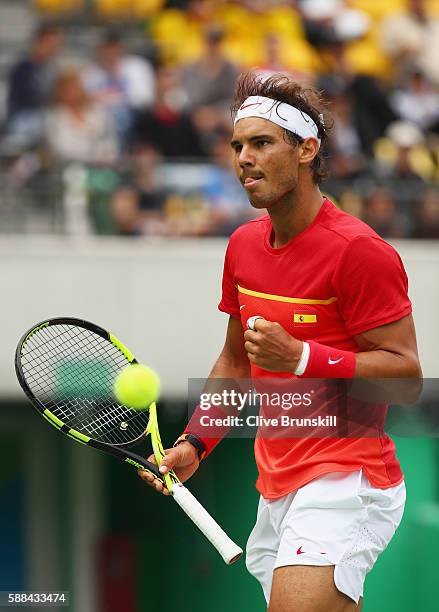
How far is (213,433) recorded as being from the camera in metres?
4.52

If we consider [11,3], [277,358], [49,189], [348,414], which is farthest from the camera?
[11,3]

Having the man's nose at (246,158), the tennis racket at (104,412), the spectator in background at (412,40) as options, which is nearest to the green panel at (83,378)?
the tennis racket at (104,412)

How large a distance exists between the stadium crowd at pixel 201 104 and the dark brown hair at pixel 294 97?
3.92 meters

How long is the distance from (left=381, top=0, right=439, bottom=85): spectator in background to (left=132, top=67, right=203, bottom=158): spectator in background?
2229 mm

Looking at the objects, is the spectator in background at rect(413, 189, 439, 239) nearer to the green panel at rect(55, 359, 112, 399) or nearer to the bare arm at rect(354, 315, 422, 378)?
the green panel at rect(55, 359, 112, 399)

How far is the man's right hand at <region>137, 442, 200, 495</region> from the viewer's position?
4172 millimetres

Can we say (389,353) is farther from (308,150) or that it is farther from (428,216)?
(428,216)

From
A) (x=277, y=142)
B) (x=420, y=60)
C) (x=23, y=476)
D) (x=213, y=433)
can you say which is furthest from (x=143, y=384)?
(x=420, y=60)

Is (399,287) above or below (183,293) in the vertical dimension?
below

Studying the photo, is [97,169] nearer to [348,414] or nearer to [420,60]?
[420,60]

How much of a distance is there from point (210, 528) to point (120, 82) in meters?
6.64

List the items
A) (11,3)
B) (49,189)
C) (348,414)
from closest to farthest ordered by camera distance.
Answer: (348,414), (49,189), (11,3)

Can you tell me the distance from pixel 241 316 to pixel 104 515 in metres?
6.76

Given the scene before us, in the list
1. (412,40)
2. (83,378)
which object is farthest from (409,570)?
(412,40)
